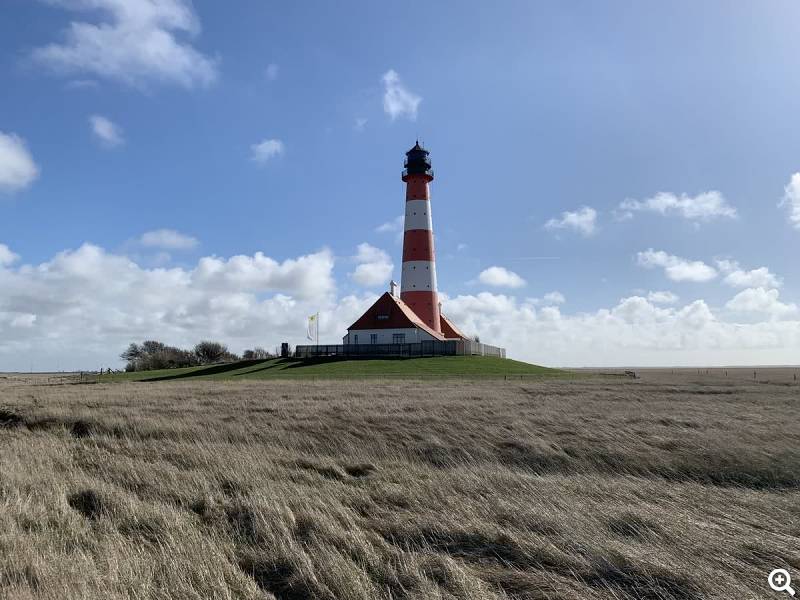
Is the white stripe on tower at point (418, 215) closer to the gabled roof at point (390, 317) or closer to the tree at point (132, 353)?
the gabled roof at point (390, 317)

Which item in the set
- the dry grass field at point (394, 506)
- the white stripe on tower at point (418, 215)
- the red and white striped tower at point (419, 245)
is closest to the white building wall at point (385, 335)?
the red and white striped tower at point (419, 245)

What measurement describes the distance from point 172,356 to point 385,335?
2758 cm

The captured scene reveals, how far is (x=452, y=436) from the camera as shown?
45.6ft

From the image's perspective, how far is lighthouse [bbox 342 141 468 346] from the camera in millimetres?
58562

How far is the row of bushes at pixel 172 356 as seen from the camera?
68.6 meters

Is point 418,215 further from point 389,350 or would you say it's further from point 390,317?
point 389,350

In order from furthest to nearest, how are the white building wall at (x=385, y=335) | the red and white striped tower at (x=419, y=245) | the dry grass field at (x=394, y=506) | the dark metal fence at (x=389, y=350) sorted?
the red and white striped tower at (x=419, y=245) → the white building wall at (x=385, y=335) → the dark metal fence at (x=389, y=350) → the dry grass field at (x=394, y=506)

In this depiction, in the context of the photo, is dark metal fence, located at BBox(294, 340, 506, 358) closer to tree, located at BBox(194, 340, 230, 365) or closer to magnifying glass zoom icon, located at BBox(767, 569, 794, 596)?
tree, located at BBox(194, 340, 230, 365)

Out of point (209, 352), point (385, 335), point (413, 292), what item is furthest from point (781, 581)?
point (209, 352)

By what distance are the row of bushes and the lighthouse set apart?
48.1 feet

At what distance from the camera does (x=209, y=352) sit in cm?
7488

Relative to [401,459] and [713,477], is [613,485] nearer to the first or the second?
[713,477]

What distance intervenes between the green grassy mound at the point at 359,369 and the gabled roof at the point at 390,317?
18.9 ft

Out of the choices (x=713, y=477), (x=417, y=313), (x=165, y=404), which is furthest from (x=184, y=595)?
(x=417, y=313)
